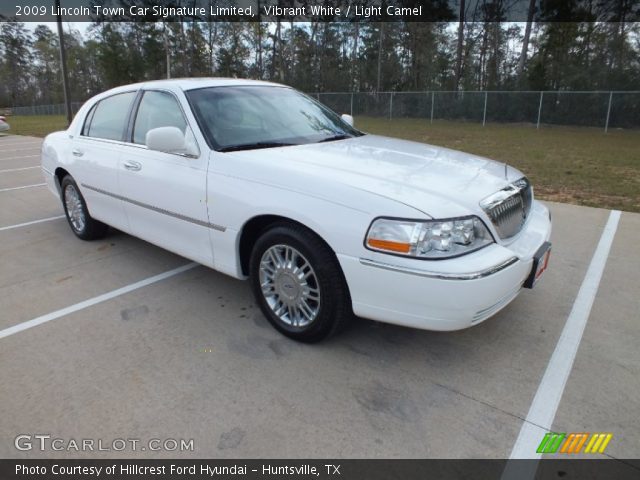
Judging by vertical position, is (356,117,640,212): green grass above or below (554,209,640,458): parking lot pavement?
above

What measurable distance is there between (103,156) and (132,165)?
0.62m

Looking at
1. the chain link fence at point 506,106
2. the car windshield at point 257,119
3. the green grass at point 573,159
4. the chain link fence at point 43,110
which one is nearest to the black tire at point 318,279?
the car windshield at point 257,119

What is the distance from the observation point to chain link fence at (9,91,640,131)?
20500 millimetres

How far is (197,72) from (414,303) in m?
53.7

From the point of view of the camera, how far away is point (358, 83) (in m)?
40.0

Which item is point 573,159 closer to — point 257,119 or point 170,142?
point 257,119

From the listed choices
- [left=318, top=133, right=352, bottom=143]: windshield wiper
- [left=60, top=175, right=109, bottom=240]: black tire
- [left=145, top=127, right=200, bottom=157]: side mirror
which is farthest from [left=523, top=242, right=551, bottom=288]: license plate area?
[left=60, top=175, right=109, bottom=240]: black tire

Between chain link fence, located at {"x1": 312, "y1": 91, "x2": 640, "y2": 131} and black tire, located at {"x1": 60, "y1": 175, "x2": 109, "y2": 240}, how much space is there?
2224 cm

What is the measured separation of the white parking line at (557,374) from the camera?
2207 millimetres

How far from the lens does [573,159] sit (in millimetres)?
11352

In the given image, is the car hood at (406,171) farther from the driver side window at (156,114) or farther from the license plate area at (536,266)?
the driver side window at (156,114)

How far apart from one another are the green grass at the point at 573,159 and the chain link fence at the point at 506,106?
74 centimetres

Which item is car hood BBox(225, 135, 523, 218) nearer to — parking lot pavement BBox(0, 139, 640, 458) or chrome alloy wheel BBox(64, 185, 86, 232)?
parking lot pavement BBox(0, 139, 640, 458)

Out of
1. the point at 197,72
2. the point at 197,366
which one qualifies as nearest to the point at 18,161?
the point at 197,366
